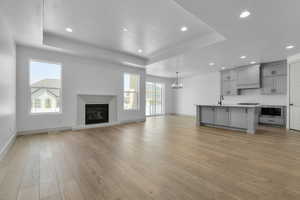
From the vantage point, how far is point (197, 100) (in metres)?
9.60

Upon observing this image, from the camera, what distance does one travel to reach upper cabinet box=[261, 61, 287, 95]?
578cm

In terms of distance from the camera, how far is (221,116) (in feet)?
18.1

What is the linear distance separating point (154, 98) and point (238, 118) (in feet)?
20.0

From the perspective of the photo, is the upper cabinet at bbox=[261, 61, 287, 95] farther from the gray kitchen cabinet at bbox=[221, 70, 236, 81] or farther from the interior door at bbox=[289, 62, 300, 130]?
the gray kitchen cabinet at bbox=[221, 70, 236, 81]

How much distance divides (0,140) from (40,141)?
122 centimetres

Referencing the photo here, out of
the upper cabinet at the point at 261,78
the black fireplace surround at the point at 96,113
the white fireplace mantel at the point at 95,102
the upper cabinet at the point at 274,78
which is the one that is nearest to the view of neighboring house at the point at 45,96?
the white fireplace mantel at the point at 95,102

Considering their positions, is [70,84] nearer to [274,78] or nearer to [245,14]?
[245,14]

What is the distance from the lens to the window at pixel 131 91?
696cm

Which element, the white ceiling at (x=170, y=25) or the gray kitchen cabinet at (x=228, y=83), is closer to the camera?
the white ceiling at (x=170, y=25)

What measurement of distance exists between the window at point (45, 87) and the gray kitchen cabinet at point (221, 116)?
6236mm

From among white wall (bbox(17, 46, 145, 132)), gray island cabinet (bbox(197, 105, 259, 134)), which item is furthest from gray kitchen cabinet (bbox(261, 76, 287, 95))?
white wall (bbox(17, 46, 145, 132))

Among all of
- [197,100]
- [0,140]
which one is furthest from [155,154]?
[197,100]

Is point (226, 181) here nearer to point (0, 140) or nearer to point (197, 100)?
point (0, 140)

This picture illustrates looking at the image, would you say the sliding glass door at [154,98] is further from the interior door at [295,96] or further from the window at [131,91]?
the interior door at [295,96]
